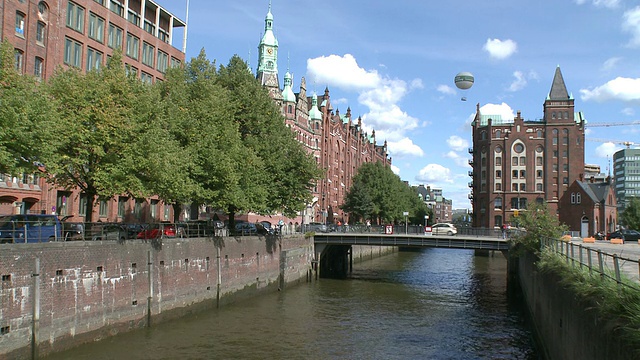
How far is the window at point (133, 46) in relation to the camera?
185 feet

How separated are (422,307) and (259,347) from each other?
17.1 meters

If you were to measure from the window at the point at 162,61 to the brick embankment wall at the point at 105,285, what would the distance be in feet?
90.4

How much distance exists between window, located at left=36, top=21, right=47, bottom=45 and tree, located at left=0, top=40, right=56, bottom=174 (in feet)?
70.3

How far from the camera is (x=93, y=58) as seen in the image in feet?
169

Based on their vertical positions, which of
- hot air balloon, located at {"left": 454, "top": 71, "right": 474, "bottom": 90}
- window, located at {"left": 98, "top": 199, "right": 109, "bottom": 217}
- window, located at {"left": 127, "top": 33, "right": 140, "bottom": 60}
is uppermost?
window, located at {"left": 127, "top": 33, "right": 140, "bottom": 60}

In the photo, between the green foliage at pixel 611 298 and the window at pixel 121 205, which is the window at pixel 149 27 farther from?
the green foliage at pixel 611 298

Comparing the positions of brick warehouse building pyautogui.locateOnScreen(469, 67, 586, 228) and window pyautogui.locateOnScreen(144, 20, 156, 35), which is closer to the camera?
window pyautogui.locateOnScreen(144, 20, 156, 35)

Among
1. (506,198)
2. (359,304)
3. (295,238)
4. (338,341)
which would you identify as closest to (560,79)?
(506,198)

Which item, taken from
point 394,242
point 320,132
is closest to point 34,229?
point 394,242

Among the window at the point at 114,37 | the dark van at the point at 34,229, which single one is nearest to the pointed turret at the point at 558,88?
the window at the point at 114,37

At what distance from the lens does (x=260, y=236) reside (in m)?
47.4

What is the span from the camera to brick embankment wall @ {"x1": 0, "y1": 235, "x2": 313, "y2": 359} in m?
22.0

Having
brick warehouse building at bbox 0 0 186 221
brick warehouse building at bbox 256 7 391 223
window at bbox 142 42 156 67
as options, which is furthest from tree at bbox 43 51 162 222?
brick warehouse building at bbox 256 7 391 223

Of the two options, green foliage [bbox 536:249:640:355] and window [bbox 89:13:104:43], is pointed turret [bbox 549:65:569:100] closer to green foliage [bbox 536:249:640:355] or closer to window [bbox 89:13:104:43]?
window [bbox 89:13:104:43]
